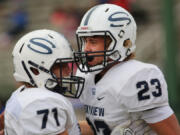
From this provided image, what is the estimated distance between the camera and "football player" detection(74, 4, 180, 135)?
2.59 meters

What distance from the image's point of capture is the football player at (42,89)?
2.42m

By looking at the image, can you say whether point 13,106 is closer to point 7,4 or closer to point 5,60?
point 5,60

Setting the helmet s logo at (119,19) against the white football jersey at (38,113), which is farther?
the helmet s logo at (119,19)

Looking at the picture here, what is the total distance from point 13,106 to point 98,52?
0.57m

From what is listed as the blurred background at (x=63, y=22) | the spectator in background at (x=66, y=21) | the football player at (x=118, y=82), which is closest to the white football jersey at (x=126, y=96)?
the football player at (x=118, y=82)

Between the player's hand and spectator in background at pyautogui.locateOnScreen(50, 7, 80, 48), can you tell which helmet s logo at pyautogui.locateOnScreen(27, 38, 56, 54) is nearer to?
the player's hand

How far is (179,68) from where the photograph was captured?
24.2ft

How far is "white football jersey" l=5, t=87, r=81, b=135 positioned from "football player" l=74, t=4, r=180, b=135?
0.80 ft

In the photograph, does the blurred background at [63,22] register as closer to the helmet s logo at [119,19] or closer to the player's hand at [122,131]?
the helmet s logo at [119,19]

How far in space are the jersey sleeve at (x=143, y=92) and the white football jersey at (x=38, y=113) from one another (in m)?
0.31

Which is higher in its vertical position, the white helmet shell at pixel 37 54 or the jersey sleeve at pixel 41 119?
the white helmet shell at pixel 37 54

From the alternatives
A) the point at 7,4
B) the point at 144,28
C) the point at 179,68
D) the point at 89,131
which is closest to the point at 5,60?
the point at 7,4

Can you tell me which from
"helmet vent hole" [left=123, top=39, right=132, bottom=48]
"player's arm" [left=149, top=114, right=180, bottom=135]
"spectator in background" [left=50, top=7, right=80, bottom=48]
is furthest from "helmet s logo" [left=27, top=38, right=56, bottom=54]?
"spectator in background" [left=50, top=7, right=80, bottom=48]

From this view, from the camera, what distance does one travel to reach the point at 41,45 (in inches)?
102
